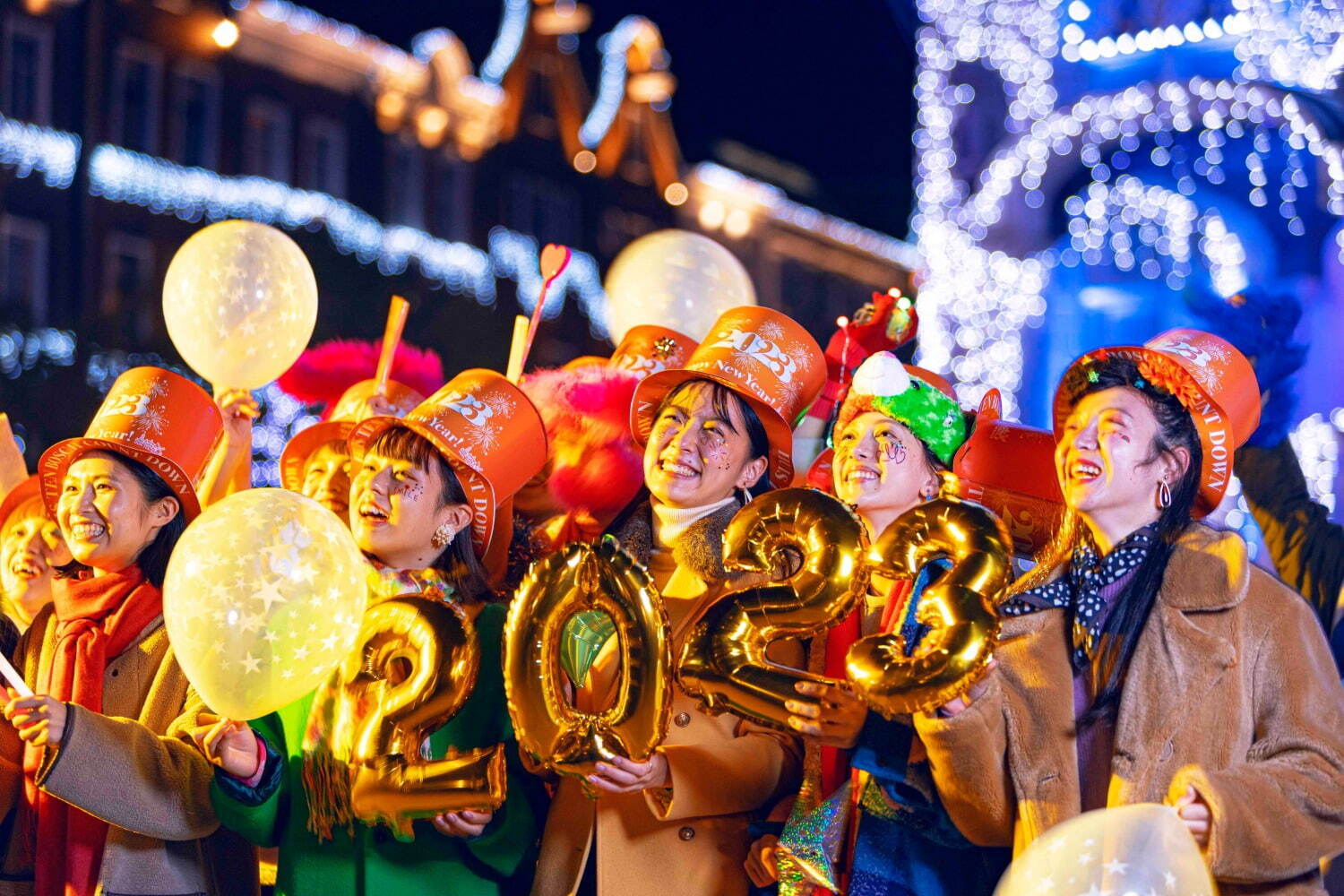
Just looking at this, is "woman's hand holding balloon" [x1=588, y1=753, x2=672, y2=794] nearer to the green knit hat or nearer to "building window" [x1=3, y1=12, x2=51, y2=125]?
the green knit hat

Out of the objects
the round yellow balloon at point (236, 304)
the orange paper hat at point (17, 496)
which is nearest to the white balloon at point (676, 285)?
the round yellow balloon at point (236, 304)

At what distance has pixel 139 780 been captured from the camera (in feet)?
11.1

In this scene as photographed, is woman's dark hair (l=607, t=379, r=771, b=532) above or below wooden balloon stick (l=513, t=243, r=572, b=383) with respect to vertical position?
below

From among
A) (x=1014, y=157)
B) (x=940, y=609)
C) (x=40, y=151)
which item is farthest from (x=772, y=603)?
(x=40, y=151)

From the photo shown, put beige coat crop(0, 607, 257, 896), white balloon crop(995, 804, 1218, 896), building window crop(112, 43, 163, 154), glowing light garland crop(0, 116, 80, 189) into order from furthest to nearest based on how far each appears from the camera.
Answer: building window crop(112, 43, 163, 154), glowing light garland crop(0, 116, 80, 189), beige coat crop(0, 607, 257, 896), white balloon crop(995, 804, 1218, 896)

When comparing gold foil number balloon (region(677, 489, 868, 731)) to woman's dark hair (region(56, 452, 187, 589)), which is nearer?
gold foil number balloon (region(677, 489, 868, 731))

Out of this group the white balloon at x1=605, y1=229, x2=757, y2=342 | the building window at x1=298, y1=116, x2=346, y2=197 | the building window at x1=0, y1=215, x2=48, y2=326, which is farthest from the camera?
the building window at x1=298, y1=116, x2=346, y2=197

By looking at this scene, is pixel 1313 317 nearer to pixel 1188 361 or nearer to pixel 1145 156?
pixel 1145 156

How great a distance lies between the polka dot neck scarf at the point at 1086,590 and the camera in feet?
9.46

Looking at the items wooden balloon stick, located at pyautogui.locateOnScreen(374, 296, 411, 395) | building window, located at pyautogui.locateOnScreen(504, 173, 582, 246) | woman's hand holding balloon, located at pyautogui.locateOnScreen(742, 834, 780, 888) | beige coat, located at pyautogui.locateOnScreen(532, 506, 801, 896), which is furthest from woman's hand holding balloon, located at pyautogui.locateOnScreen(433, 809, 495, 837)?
building window, located at pyautogui.locateOnScreen(504, 173, 582, 246)

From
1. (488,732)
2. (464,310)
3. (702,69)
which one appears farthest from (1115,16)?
(702,69)

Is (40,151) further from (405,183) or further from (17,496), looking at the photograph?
(17,496)

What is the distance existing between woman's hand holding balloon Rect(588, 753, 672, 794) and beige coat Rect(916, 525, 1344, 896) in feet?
1.94

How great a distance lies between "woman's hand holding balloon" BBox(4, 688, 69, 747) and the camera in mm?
3236
